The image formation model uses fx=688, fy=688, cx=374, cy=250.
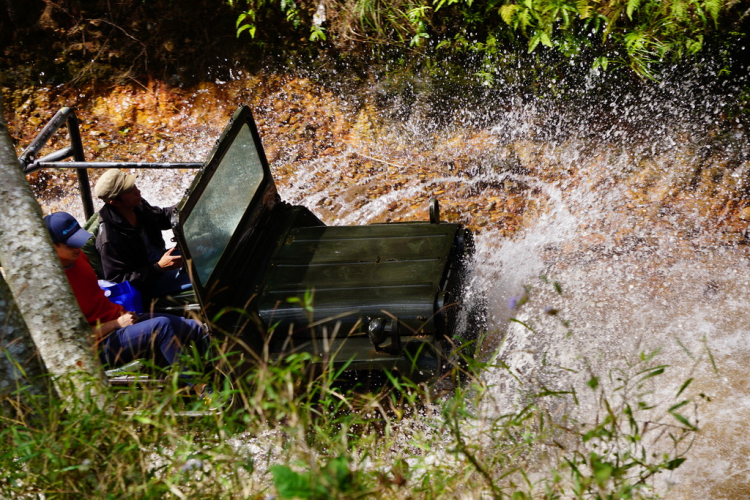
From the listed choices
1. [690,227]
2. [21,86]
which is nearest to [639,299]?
[690,227]

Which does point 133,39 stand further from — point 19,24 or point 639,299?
point 639,299

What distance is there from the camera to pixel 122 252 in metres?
3.73

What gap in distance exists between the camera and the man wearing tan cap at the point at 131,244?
12.1 ft

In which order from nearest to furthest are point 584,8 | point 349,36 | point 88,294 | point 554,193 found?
1. point 88,294
2. point 554,193
3. point 584,8
4. point 349,36

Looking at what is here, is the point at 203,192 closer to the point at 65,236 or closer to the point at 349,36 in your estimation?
the point at 65,236

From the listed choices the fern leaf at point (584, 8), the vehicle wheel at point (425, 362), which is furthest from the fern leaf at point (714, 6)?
the vehicle wheel at point (425, 362)

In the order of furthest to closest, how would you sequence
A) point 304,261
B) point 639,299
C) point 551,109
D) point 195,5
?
point 195,5 < point 551,109 < point 639,299 < point 304,261

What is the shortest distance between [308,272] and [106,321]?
39.9 inches

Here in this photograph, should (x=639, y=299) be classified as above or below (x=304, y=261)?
below

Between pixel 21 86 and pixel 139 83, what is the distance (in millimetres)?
1321

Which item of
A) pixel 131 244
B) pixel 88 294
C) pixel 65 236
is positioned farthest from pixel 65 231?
pixel 131 244

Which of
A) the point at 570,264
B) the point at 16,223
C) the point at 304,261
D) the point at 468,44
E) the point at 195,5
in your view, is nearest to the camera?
the point at 16,223

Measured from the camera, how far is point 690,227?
5020mm

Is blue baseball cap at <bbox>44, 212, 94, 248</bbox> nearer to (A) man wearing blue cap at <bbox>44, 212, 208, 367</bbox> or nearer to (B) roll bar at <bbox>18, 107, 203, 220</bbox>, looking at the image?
(A) man wearing blue cap at <bbox>44, 212, 208, 367</bbox>
